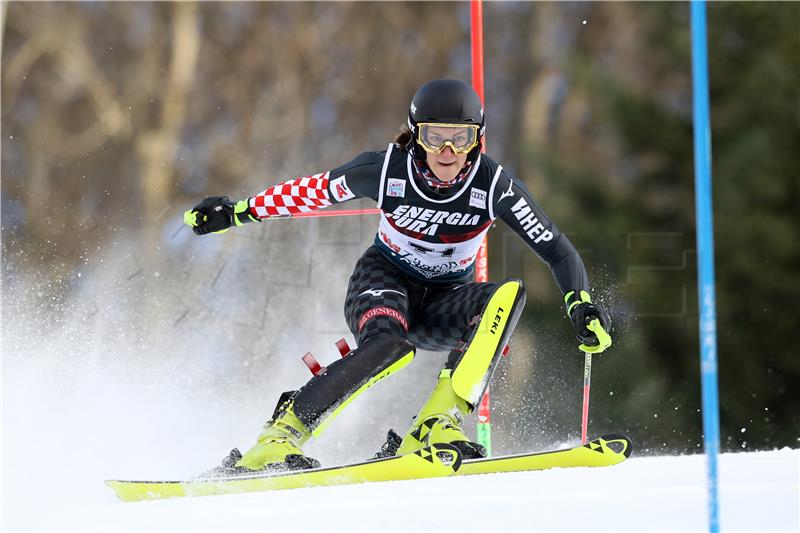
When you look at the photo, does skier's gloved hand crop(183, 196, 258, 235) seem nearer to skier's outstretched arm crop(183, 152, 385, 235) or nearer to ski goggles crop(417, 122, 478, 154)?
skier's outstretched arm crop(183, 152, 385, 235)

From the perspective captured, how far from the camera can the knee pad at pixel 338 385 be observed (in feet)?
10.4

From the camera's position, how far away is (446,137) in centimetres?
330

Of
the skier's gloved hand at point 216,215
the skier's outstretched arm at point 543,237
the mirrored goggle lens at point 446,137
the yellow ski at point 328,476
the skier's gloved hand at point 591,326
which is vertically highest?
the mirrored goggle lens at point 446,137

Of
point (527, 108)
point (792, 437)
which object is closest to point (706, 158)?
point (792, 437)

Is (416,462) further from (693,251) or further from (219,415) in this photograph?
(693,251)

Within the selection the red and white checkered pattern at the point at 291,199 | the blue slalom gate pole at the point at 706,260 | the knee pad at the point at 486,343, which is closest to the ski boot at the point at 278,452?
the knee pad at the point at 486,343

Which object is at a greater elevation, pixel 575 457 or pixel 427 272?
pixel 427 272

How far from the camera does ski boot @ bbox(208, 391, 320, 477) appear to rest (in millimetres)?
3076

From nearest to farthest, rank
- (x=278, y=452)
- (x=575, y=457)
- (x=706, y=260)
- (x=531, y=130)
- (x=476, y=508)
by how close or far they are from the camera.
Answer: (x=706, y=260), (x=476, y=508), (x=278, y=452), (x=575, y=457), (x=531, y=130)

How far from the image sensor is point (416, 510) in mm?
2471

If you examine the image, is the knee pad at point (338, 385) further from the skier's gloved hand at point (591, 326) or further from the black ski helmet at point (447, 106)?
the black ski helmet at point (447, 106)

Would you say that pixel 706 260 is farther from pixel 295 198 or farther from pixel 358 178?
pixel 295 198

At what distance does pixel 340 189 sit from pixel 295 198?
7.2 inches

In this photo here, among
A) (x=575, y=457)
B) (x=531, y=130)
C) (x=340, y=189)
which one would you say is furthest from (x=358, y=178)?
(x=531, y=130)
